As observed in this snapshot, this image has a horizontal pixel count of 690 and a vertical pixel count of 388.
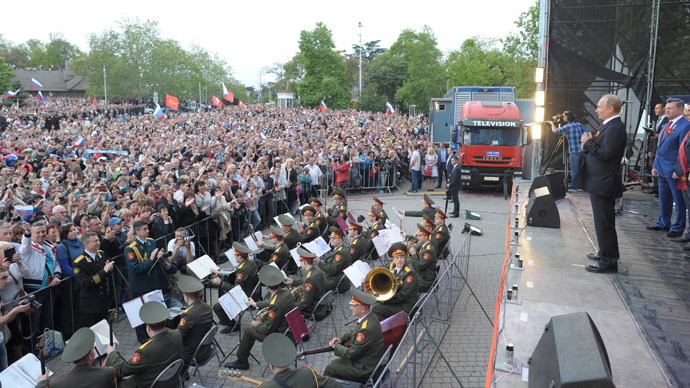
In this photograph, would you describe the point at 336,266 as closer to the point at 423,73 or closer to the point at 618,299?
the point at 618,299

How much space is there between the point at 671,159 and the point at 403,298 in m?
4.37

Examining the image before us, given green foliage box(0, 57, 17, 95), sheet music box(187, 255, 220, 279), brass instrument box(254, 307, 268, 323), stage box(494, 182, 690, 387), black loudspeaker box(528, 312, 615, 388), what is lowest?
brass instrument box(254, 307, 268, 323)

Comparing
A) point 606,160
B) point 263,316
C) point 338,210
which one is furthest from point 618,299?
Result: point 338,210

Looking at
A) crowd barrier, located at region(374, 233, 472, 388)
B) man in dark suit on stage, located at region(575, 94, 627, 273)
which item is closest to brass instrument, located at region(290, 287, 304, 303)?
crowd barrier, located at region(374, 233, 472, 388)

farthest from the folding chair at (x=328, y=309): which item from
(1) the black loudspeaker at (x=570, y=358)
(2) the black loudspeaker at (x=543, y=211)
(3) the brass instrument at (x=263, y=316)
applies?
(1) the black loudspeaker at (x=570, y=358)

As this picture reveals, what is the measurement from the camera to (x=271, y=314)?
6641 mm

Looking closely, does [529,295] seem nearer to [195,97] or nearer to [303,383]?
[303,383]

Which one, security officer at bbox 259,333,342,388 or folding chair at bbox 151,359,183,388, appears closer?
security officer at bbox 259,333,342,388

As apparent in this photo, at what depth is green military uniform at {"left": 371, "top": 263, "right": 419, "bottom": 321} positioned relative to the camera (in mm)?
7168

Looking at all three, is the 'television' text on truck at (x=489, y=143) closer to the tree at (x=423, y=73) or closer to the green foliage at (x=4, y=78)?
the tree at (x=423, y=73)

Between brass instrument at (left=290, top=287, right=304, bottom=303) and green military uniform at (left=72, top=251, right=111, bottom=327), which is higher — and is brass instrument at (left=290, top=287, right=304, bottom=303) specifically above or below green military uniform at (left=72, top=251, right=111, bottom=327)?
below

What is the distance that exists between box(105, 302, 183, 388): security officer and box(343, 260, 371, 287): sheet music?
2.79m

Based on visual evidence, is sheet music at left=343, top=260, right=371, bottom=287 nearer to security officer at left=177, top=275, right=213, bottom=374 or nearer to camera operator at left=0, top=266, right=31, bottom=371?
security officer at left=177, top=275, right=213, bottom=374

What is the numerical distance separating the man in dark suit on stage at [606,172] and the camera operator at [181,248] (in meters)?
6.21
